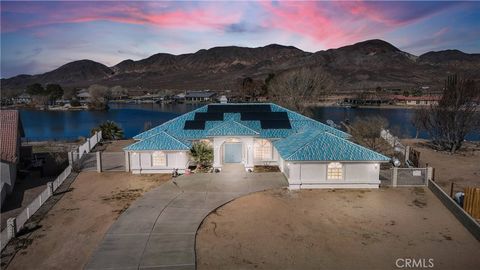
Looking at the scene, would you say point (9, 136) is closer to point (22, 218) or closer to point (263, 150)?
point (22, 218)

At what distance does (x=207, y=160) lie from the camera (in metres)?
26.2

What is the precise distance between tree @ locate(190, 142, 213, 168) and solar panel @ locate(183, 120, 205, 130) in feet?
10.0

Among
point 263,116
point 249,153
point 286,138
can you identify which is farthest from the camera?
point 263,116

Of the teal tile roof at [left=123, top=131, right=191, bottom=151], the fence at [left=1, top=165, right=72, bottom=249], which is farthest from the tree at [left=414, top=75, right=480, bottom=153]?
the fence at [left=1, top=165, right=72, bottom=249]

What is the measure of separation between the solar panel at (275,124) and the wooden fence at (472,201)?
14.1 meters

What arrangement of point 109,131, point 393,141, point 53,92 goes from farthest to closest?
point 53,92 < point 109,131 < point 393,141

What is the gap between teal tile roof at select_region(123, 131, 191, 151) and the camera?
25.3 metres

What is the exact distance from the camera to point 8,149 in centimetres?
2475

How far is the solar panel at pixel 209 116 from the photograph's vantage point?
30.5m

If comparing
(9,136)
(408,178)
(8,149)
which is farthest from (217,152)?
(9,136)

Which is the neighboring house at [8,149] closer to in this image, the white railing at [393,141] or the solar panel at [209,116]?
the solar panel at [209,116]

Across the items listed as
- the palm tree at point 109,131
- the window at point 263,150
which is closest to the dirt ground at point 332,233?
the window at point 263,150

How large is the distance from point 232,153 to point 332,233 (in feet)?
41.3

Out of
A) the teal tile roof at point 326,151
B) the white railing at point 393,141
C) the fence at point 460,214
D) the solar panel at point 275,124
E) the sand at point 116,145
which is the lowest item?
the fence at point 460,214
